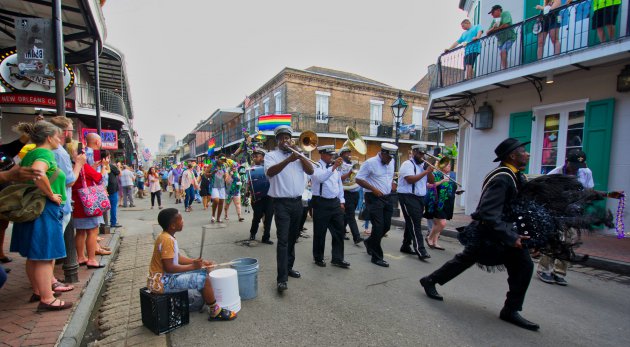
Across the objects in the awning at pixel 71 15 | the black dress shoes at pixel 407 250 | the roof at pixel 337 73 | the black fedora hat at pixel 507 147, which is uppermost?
the roof at pixel 337 73

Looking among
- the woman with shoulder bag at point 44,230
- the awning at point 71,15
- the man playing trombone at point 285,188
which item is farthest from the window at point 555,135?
the awning at point 71,15

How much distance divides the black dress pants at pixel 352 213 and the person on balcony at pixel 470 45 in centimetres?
643

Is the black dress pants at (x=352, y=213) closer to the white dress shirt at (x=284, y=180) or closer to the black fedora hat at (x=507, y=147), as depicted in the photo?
the white dress shirt at (x=284, y=180)

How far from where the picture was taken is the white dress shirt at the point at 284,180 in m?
4.18

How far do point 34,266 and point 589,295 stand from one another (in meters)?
6.73

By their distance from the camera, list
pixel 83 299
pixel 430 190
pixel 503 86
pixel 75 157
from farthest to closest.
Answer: pixel 503 86 < pixel 430 190 < pixel 75 157 < pixel 83 299

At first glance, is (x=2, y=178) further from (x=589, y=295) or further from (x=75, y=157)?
(x=589, y=295)

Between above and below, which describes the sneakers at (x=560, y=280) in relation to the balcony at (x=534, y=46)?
below

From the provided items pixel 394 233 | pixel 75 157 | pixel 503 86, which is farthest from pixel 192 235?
pixel 503 86

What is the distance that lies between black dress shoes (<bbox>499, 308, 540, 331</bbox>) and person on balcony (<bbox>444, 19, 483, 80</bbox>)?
28.7ft

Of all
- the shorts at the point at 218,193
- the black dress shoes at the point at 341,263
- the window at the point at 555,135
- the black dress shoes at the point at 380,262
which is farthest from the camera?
the shorts at the point at 218,193

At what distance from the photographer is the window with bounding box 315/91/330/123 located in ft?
78.8

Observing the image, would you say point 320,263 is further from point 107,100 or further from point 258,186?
point 107,100

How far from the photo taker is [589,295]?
433cm
